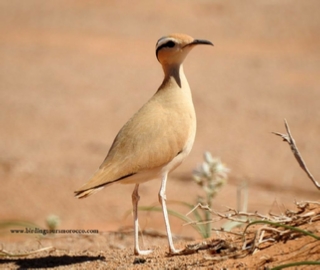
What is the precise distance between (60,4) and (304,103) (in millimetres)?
15026

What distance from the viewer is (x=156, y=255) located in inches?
201

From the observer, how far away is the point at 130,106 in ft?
49.1

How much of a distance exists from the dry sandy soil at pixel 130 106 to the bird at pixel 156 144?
0.61 m

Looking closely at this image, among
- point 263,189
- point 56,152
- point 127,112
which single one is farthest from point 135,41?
point 263,189

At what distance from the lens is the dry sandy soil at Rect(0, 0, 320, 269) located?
8703mm

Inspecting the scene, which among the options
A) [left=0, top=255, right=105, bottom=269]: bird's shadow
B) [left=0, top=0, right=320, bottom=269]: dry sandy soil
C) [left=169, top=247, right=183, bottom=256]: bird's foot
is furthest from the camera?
[left=0, top=0, right=320, bottom=269]: dry sandy soil

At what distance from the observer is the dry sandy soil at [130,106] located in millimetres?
8703

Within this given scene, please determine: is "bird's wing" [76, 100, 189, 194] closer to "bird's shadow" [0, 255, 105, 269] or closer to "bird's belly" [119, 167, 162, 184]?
"bird's belly" [119, 167, 162, 184]

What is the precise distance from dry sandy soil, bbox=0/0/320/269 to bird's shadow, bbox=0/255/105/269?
22 mm

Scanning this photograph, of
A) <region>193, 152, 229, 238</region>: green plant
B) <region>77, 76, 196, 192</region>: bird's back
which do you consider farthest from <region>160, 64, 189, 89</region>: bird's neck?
<region>193, 152, 229, 238</region>: green plant

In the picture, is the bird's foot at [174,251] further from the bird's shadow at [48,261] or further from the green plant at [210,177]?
the green plant at [210,177]

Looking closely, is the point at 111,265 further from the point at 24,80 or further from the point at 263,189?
the point at 24,80

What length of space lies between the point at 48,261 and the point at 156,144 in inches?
56.2

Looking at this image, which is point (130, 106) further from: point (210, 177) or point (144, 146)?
point (144, 146)
